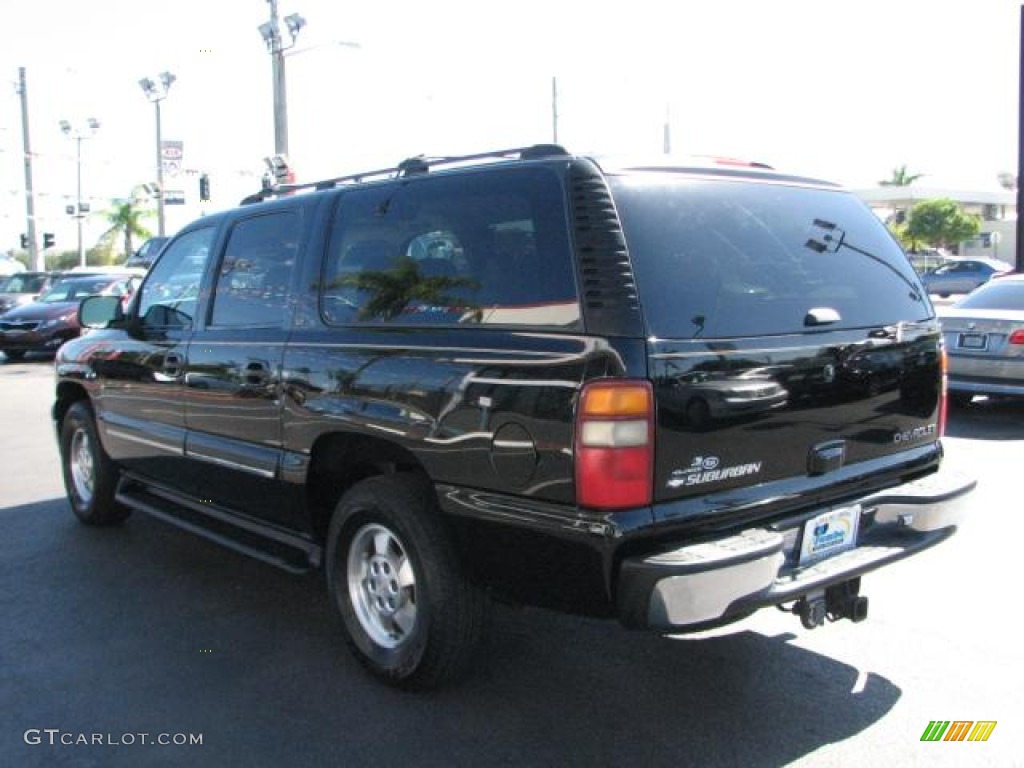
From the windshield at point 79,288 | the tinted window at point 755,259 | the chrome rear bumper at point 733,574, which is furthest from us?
the windshield at point 79,288

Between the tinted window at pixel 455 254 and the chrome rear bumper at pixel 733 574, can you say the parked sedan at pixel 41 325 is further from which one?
the chrome rear bumper at pixel 733 574

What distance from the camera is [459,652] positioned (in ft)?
11.3

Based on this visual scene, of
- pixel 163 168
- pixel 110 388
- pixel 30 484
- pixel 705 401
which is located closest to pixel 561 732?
pixel 705 401

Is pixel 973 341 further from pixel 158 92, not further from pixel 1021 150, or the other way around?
pixel 158 92

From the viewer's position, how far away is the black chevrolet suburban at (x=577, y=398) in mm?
2943

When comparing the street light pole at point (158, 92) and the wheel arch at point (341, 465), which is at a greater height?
the street light pole at point (158, 92)

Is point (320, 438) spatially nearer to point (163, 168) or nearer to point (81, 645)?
point (81, 645)

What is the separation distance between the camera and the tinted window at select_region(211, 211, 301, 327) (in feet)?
14.0

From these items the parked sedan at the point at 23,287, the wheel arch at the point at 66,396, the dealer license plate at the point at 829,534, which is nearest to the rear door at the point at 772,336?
the dealer license plate at the point at 829,534

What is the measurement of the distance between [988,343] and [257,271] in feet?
24.1

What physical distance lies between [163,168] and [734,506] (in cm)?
3599

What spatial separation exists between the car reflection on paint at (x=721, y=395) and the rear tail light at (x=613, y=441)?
0.37ft

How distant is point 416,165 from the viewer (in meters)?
3.83

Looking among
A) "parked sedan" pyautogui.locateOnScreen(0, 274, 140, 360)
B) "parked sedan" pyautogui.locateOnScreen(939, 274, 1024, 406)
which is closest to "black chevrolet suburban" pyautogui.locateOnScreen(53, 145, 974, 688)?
"parked sedan" pyautogui.locateOnScreen(939, 274, 1024, 406)
